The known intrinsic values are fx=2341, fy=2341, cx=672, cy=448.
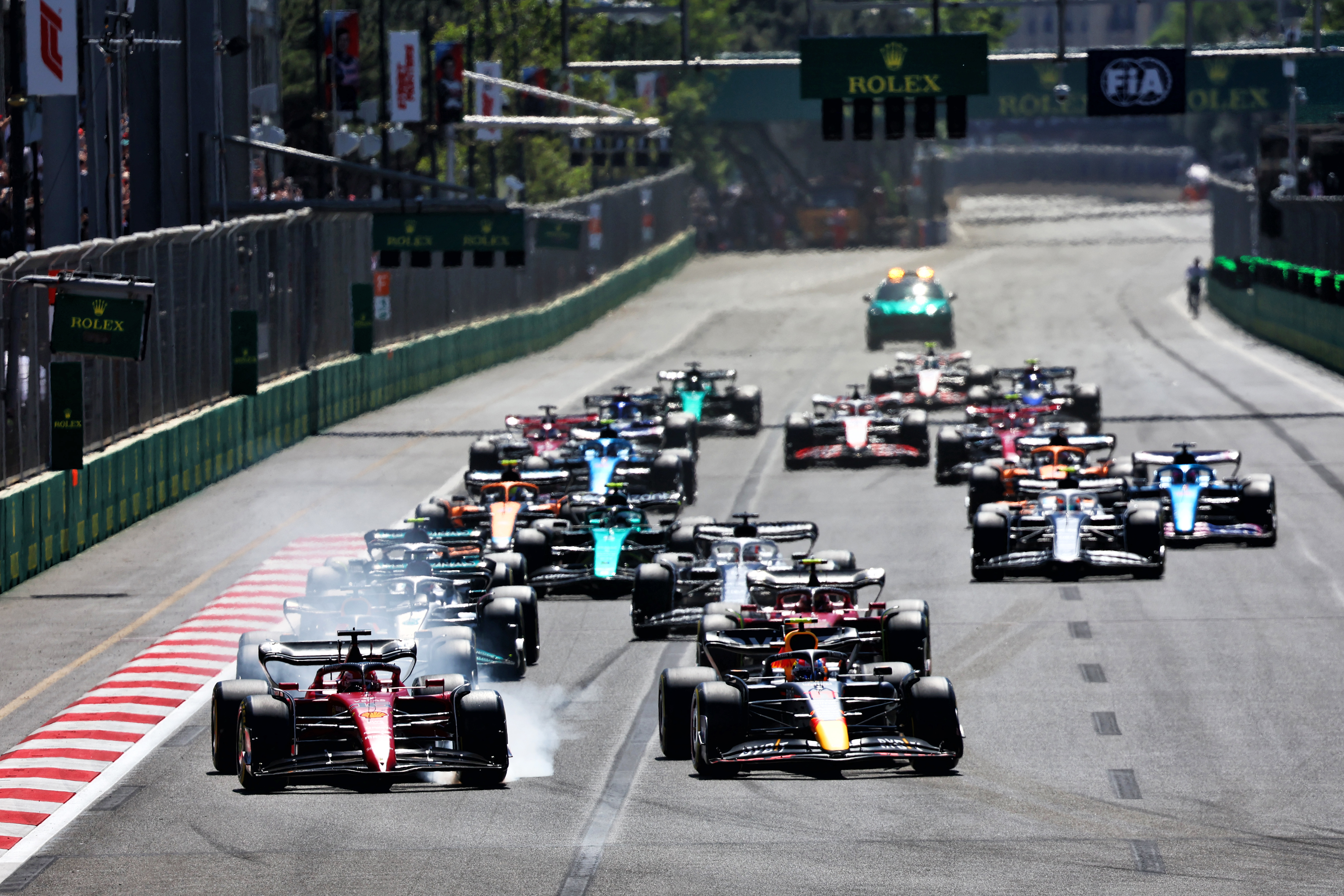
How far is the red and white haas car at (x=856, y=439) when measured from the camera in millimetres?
33500

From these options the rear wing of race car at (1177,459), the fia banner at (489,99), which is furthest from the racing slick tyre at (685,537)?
the fia banner at (489,99)

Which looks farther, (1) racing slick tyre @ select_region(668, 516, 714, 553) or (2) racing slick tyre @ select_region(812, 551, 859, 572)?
(1) racing slick tyre @ select_region(668, 516, 714, 553)

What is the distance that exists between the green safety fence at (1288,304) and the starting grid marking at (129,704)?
103ft

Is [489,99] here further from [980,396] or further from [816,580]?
[816,580]

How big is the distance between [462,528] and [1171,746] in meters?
10.5

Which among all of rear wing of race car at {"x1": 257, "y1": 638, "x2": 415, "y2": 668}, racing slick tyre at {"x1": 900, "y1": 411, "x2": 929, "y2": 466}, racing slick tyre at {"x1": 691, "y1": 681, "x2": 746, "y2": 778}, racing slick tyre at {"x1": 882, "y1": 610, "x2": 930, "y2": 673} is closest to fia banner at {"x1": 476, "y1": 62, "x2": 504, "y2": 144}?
racing slick tyre at {"x1": 900, "y1": 411, "x2": 929, "y2": 466}

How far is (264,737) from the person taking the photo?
1451 cm

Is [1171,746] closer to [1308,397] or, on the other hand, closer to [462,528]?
[462,528]

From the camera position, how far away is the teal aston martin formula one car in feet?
190

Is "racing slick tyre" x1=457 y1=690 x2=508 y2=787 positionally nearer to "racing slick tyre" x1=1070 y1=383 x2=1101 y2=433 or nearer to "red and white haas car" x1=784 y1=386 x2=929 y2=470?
"red and white haas car" x1=784 y1=386 x2=929 y2=470

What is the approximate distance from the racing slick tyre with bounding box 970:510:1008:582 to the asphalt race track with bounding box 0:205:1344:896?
0.38m

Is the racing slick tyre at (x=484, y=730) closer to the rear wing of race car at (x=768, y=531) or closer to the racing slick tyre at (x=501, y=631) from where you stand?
the racing slick tyre at (x=501, y=631)

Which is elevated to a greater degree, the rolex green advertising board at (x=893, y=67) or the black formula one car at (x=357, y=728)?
the rolex green advertising board at (x=893, y=67)

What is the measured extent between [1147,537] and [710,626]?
23.0 ft
